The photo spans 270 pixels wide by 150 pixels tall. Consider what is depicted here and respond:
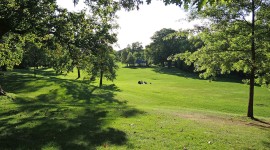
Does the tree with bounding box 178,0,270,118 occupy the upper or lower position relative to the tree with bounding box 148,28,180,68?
lower

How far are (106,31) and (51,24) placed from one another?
13.1 ft

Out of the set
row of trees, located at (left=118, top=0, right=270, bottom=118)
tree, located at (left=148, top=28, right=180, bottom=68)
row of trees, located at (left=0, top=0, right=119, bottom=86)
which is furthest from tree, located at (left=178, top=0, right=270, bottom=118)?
tree, located at (left=148, top=28, right=180, bottom=68)

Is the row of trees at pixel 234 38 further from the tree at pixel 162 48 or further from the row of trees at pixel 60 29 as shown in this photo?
the tree at pixel 162 48

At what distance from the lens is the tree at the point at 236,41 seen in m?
19.2

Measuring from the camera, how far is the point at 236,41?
782 inches

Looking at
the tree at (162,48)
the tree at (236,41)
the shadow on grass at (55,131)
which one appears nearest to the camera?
the shadow on grass at (55,131)

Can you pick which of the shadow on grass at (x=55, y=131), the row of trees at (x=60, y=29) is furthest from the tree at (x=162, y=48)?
the shadow on grass at (x=55, y=131)

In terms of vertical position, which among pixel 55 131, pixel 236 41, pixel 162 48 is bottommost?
pixel 55 131

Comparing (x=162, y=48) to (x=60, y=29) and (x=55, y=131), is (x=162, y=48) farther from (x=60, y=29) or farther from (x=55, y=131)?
(x=55, y=131)

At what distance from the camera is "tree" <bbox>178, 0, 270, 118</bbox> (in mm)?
19250

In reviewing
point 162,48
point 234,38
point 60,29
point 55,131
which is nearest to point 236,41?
point 234,38

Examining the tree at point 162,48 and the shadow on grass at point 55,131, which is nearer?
A: the shadow on grass at point 55,131

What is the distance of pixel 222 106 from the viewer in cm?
3412

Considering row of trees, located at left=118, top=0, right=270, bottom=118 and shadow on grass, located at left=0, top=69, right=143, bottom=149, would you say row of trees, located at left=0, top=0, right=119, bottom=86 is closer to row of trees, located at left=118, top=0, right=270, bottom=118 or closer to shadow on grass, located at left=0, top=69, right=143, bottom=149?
shadow on grass, located at left=0, top=69, right=143, bottom=149
